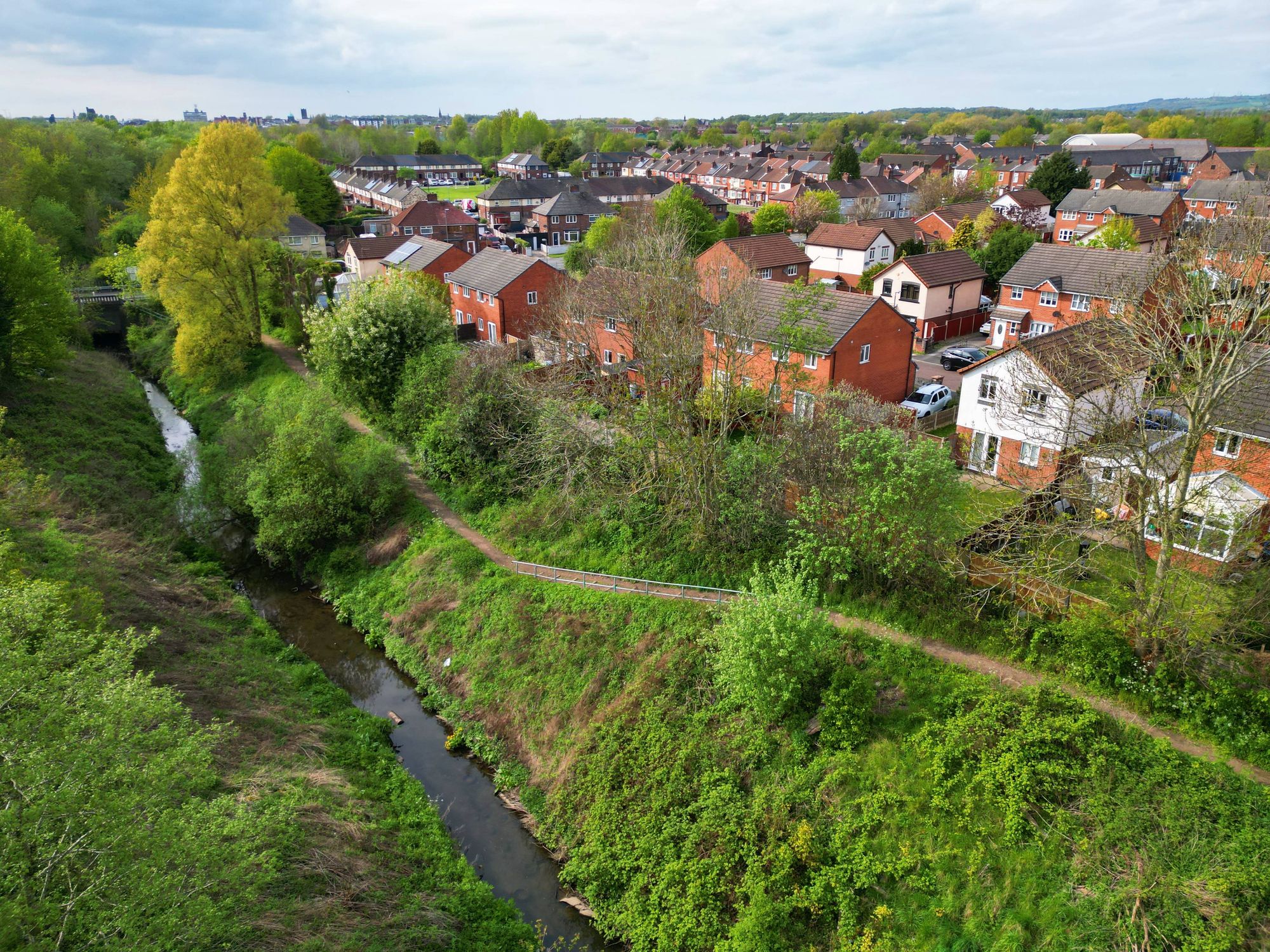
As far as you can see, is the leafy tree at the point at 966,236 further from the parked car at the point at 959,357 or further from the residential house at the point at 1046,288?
the parked car at the point at 959,357

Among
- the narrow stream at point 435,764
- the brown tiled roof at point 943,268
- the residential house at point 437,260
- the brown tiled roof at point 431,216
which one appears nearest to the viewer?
the narrow stream at point 435,764

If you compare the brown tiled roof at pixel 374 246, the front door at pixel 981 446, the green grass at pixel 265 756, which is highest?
the brown tiled roof at pixel 374 246

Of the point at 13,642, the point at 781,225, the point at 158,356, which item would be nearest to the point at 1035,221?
the point at 781,225

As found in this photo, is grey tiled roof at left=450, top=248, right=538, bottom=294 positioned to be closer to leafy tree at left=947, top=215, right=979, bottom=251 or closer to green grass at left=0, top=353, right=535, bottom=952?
green grass at left=0, top=353, right=535, bottom=952

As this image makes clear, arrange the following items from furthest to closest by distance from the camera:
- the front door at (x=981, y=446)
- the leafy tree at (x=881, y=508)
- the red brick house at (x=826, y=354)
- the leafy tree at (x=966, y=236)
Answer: the leafy tree at (x=966, y=236) < the front door at (x=981, y=446) < the red brick house at (x=826, y=354) < the leafy tree at (x=881, y=508)

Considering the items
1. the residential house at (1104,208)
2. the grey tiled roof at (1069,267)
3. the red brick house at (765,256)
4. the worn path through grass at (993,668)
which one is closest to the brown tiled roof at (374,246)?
the red brick house at (765,256)

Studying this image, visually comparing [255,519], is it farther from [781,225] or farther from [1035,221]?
[1035,221]

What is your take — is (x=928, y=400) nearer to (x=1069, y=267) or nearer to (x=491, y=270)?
(x=1069, y=267)
